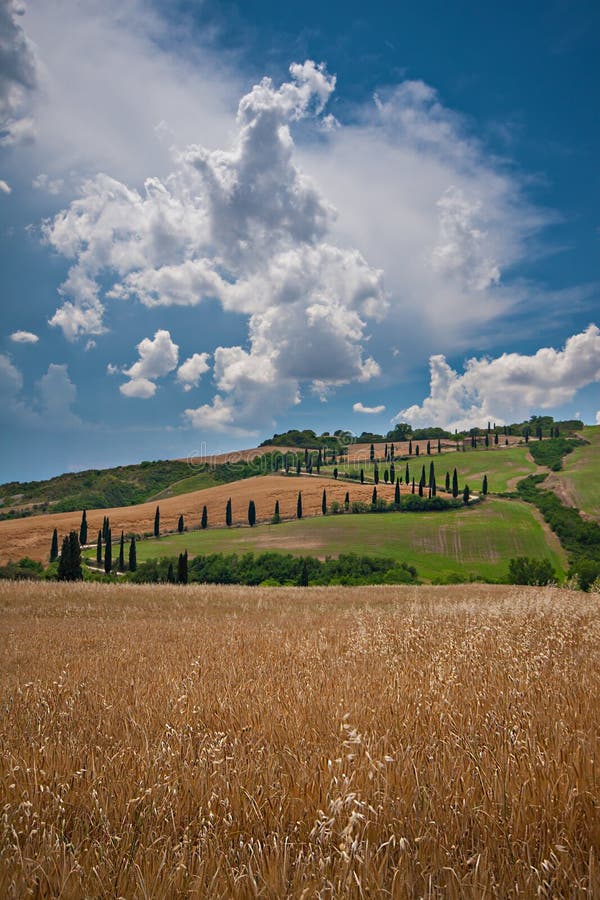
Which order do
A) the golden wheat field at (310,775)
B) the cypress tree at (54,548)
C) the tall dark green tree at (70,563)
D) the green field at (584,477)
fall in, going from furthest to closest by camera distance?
the green field at (584,477) < the cypress tree at (54,548) < the tall dark green tree at (70,563) < the golden wheat field at (310,775)

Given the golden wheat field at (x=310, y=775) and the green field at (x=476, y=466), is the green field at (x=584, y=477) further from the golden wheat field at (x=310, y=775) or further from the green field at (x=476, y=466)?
the golden wheat field at (x=310, y=775)

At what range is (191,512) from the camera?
428ft

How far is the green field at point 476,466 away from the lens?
486 ft

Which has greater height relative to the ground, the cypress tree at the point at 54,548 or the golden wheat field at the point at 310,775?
the golden wheat field at the point at 310,775

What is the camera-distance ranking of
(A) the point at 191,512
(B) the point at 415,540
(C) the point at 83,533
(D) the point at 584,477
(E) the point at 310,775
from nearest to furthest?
(E) the point at 310,775
(B) the point at 415,540
(C) the point at 83,533
(A) the point at 191,512
(D) the point at 584,477

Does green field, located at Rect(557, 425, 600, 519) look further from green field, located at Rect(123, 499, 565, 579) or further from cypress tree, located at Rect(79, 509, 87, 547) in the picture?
cypress tree, located at Rect(79, 509, 87, 547)

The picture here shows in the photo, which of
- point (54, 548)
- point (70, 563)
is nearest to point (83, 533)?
point (54, 548)

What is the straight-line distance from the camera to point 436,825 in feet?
7.88

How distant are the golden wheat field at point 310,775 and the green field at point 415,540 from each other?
82.4 m

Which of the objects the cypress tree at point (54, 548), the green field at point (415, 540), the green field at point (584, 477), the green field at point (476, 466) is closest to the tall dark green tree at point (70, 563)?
the green field at point (415, 540)

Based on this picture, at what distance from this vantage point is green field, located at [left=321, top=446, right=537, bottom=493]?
486ft

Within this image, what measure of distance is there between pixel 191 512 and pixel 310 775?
132 m

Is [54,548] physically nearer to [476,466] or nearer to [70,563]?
[70,563]

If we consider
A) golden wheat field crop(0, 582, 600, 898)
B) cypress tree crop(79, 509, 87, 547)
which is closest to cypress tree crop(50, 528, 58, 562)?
cypress tree crop(79, 509, 87, 547)
